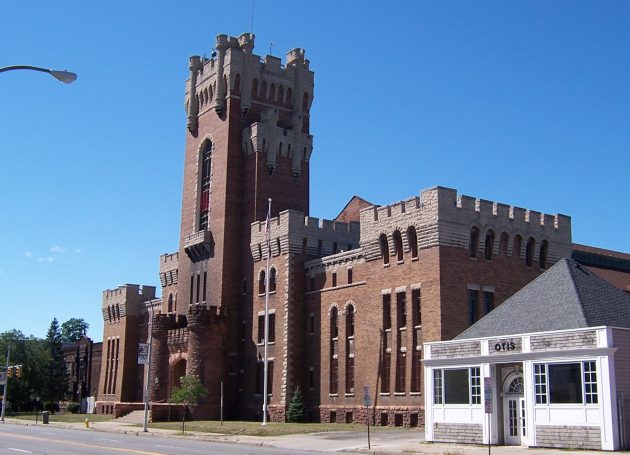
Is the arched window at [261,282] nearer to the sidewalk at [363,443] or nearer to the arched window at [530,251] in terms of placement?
the sidewalk at [363,443]

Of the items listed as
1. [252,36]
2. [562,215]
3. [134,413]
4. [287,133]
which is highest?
[252,36]

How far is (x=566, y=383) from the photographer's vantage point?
105 feet

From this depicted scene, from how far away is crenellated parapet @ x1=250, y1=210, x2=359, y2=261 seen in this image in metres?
61.2

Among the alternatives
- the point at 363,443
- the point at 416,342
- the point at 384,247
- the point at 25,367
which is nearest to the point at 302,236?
the point at 384,247

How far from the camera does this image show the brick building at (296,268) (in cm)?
4956

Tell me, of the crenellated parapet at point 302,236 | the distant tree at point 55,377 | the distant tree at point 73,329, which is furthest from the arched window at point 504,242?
the distant tree at point 73,329

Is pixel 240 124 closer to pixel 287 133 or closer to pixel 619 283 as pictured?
pixel 287 133

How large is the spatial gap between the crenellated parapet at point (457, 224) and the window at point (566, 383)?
1613 centimetres

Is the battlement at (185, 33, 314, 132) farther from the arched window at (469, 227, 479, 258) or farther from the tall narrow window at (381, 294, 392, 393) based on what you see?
the arched window at (469, 227, 479, 258)

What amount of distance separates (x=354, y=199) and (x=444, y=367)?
120 ft

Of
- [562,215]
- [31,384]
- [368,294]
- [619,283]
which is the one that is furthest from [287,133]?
[31,384]

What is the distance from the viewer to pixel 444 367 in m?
37.6

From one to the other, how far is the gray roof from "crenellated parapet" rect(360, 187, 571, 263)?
10564 millimetres

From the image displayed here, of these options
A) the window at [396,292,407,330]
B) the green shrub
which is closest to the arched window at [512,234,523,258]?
the window at [396,292,407,330]
